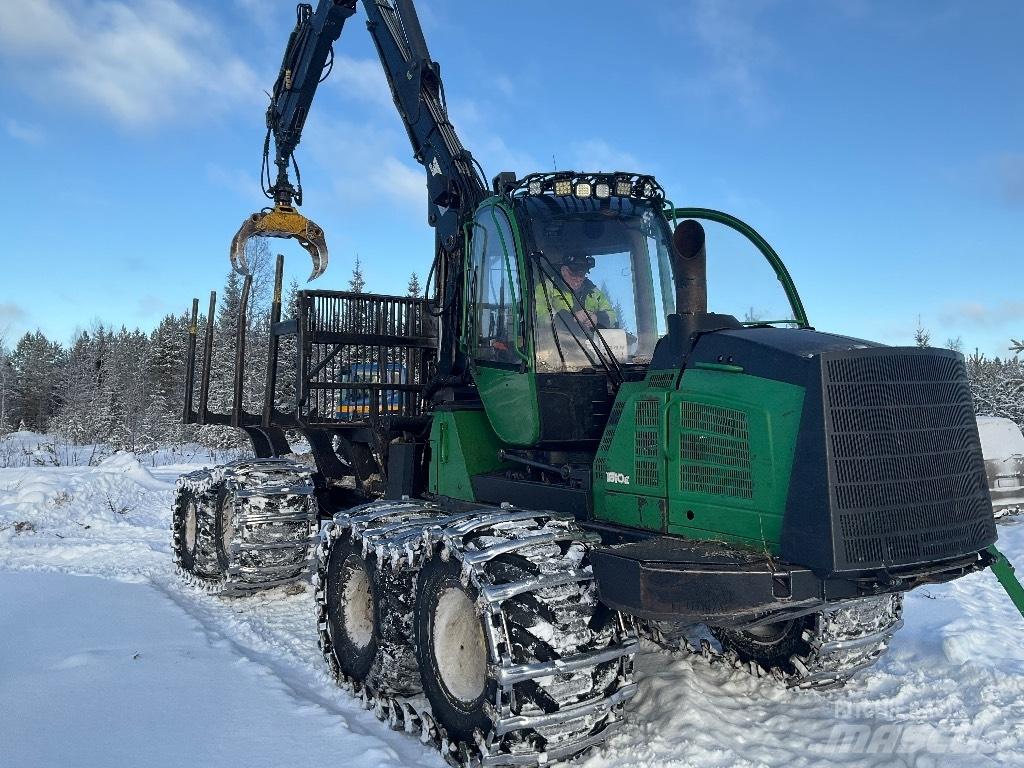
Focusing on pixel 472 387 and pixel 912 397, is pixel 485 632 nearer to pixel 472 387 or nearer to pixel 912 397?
pixel 912 397

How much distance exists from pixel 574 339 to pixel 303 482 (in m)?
4.30

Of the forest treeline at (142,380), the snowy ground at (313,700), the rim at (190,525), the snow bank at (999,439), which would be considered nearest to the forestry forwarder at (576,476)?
the snowy ground at (313,700)

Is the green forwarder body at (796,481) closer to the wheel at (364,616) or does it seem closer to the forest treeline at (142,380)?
the wheel at (364,616)

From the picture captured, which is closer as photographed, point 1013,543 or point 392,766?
point 392,766

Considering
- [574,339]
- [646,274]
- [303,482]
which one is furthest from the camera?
[303,482]

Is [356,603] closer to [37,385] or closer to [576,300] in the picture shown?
[576,300]

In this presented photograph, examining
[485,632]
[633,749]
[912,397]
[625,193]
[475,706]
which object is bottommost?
[633,749]

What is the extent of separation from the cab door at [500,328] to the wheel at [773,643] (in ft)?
6.36

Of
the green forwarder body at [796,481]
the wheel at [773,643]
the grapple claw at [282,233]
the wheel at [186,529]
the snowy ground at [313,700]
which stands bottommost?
the snowy ground at [313,700]

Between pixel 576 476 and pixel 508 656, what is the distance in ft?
4.48

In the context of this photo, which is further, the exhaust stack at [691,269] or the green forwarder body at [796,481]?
the exhaust stack at [691,269]

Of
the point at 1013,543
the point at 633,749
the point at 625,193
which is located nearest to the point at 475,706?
the point at 633,749

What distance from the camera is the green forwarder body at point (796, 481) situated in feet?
A: 11.2

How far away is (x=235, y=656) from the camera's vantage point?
18.6 feet
